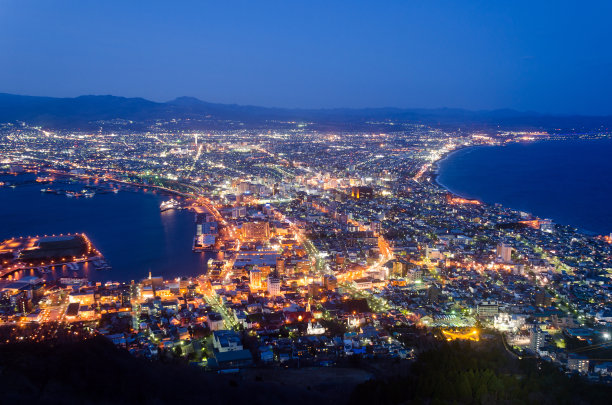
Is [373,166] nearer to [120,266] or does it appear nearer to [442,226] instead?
[442,226]

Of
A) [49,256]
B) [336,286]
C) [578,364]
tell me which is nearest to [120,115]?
[49,256]

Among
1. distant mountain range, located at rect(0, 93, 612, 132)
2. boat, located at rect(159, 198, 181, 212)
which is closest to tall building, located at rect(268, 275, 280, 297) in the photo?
boat, located at rect(159, 198, 181, 212)

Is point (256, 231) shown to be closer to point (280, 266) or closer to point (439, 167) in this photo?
point (280, 266)

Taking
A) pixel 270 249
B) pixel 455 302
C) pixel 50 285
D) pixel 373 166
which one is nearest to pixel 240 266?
pixel 270 249

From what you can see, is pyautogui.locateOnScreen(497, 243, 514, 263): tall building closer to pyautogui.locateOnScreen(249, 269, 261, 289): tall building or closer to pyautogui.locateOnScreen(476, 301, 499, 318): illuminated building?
pyautogui.locateOnScreen(476, 301, 499, 318): illuminated building

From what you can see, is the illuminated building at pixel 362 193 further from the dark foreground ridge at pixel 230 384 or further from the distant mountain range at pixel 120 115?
the distant mountain range at pixel 120 115

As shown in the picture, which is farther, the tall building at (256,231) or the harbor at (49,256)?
the tall building at (256,231)

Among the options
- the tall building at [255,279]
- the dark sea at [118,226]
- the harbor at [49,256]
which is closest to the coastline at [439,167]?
the dark sea at [118,226]
